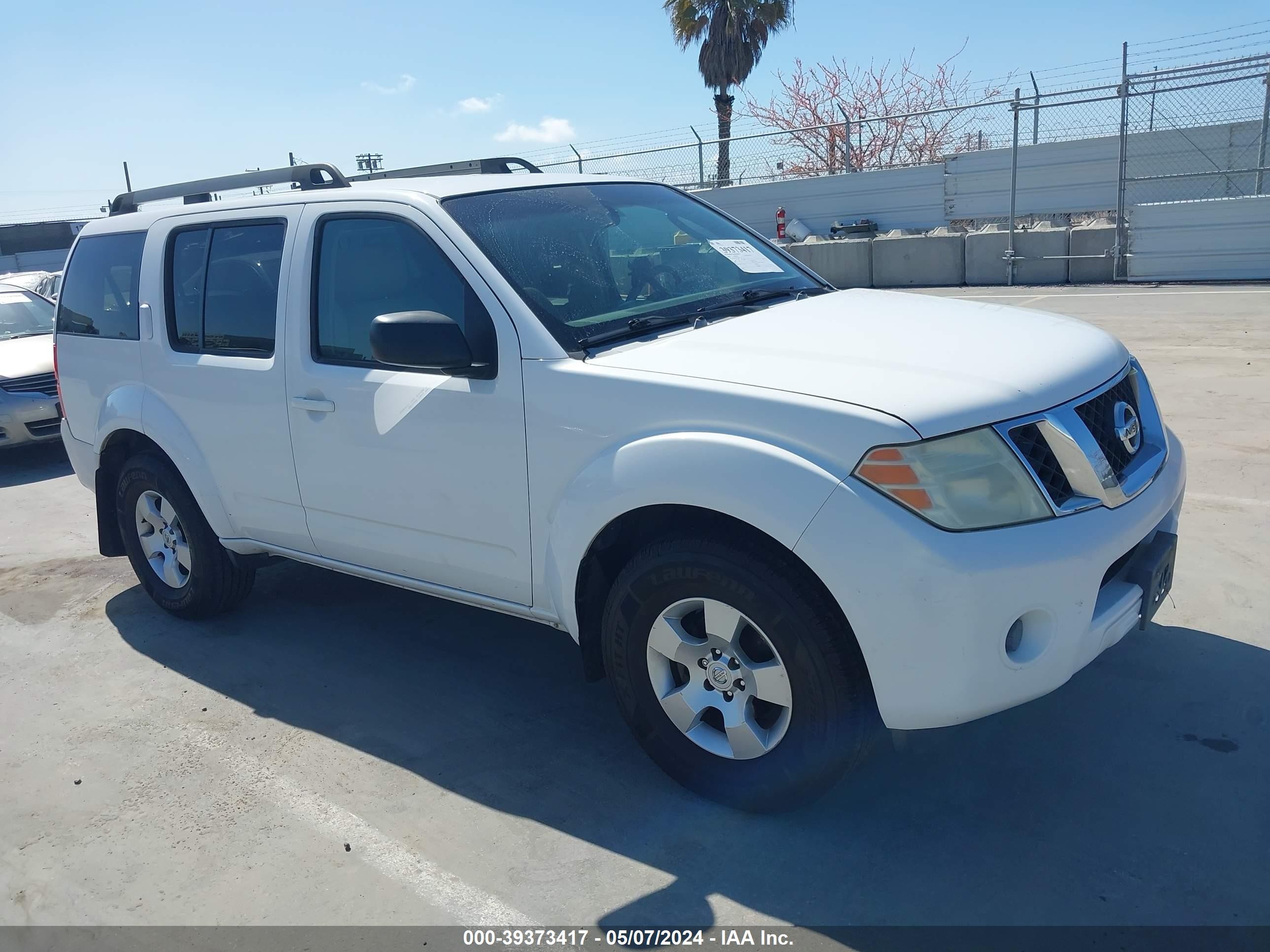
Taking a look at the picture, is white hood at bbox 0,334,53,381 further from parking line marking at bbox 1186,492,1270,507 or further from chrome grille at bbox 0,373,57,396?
parking line marking at bbox 1186,492,1270,507

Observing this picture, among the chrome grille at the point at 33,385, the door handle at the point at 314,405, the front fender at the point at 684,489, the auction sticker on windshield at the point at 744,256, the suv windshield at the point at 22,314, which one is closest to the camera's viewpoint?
the front fender at the point at 684,489

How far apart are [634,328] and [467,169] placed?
1.76 meters

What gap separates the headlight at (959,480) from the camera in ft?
8.58

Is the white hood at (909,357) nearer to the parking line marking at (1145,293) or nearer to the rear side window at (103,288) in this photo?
the rear side window at (103,288)

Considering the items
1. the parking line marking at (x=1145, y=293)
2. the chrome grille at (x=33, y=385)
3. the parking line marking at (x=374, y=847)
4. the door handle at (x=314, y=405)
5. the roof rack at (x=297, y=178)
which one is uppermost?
the roof rack at (x=297, y=178)

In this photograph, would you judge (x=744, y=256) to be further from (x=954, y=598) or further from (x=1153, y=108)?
(x=1153, y=108)

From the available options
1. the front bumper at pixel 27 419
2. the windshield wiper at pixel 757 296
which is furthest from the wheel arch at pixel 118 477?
the front bumper at pixel 27 419

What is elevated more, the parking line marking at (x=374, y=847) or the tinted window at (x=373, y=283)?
the tinted window at (x=373, y=283)

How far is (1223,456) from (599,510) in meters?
4.54

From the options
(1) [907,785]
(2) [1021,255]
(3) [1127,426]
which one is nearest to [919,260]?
(2) [1021,255]

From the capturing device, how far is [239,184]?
185 inches

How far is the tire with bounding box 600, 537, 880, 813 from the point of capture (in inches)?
110

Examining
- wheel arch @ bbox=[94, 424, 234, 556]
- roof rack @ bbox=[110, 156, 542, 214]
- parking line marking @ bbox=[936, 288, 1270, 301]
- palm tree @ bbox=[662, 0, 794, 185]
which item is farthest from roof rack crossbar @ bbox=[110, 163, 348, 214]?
palm tree @ bbox=[662, 0, 794, 185]

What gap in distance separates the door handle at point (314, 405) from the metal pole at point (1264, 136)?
44.8 ft
